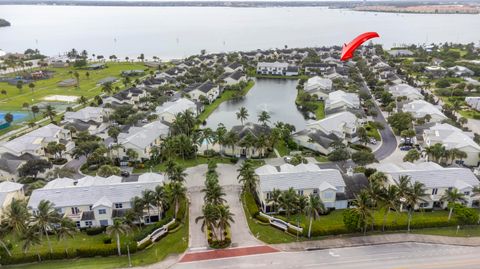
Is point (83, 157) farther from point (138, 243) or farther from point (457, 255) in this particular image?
point (457, 255)

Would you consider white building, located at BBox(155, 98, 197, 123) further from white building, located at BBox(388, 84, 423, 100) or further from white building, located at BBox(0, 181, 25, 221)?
white building, located at BBox(388, 84, 423, 100)

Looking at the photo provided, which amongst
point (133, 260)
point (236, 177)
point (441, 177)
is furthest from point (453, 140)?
point (133, 260)

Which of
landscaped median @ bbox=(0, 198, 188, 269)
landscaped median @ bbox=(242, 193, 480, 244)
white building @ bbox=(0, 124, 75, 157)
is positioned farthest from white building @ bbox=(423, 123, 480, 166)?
white building @ bbox=(0, 124, 75, 157)

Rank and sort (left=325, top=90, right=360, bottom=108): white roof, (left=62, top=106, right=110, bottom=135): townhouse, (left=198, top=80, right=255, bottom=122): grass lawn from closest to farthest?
(left=62, top=106, right=110, bottom=135): townhouse < (left=325, top=90, right=360, bottom=108): white roof < (left=198, top=80, right=255, bottom=122): grass lawn

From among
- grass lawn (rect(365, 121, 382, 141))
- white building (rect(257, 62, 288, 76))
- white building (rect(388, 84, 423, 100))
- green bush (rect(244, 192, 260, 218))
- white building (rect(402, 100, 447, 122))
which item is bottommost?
green bush (rect(244, 192, 260, 218))

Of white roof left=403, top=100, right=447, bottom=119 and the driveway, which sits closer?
the driveway

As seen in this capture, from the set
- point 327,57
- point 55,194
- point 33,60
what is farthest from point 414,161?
point 33,60

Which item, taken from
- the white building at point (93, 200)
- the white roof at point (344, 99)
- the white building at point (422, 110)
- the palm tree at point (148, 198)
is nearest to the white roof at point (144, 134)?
the white building at point (93, 200)
